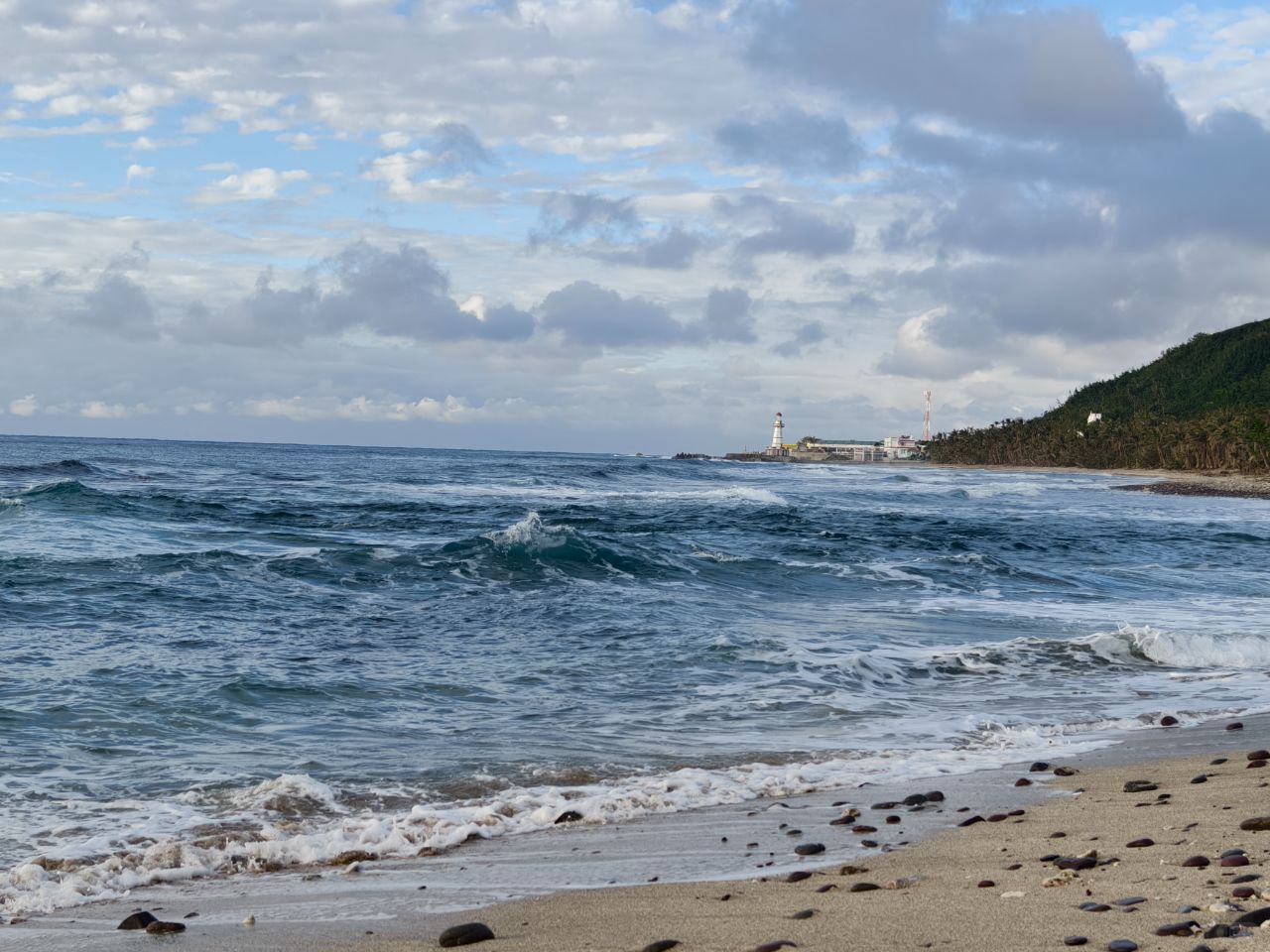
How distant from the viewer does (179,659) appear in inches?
483

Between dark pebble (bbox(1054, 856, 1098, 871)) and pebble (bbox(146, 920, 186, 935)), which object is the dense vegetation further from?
pebble (bbox(146, 920, 186, 935))

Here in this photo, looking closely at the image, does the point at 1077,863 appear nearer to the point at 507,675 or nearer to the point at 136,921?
the point at 136,921

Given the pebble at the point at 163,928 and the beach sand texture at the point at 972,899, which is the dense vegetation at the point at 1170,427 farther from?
the pebble at the point at 163,928

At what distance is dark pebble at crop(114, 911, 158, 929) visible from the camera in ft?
17.0

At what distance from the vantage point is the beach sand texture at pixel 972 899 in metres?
4.25

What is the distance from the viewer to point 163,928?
511cm

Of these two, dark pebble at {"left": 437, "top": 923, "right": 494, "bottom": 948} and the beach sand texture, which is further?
dark pebble at {"left": 437, "top": 923, "right": 494, "bottom": 948}

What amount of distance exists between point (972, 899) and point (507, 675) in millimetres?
7892

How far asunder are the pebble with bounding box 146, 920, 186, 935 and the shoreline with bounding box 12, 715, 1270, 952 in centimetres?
6

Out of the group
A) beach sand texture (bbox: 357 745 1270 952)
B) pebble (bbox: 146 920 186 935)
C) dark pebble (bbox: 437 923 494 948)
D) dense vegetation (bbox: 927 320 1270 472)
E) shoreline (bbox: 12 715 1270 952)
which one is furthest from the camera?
dense vegetation (bbox: 927 320 1270 472)

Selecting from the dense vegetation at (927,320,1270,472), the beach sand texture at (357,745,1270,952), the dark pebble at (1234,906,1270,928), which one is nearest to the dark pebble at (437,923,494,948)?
the beach sand texture at (357,745,1270,952)

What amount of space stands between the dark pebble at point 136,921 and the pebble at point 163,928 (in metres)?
0.04

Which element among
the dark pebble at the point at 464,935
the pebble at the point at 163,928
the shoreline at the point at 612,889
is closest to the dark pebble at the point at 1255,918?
the shoreline at the point at 612,889

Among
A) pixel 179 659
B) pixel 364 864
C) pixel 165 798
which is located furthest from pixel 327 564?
pixel 364 864
